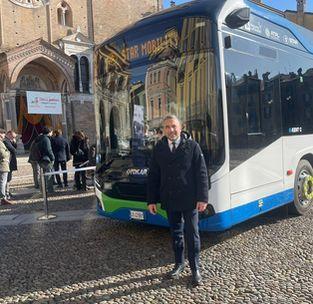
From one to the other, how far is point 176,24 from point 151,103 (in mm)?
1019

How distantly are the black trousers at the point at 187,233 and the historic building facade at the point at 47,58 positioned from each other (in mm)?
21877

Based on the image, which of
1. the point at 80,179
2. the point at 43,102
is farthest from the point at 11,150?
the point at 43,102

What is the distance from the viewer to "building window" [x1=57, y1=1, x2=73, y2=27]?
29.0 meters

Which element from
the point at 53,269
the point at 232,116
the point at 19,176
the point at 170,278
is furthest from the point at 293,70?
the point at 19,176

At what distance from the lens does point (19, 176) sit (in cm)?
1408

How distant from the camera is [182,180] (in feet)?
12.6

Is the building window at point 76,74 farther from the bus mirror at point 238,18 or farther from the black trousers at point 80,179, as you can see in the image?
the bus mirror at point 238,18

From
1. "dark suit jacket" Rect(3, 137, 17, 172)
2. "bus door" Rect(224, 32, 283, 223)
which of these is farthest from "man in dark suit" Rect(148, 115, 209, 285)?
"dark suit jacket" Rect(3, 137, 17, 172)

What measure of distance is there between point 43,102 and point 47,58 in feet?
9.51

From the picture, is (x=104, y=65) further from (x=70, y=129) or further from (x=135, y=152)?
(x=70, y=129)

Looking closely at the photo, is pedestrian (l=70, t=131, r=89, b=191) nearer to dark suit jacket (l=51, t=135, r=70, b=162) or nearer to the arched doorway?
dark suit jacket (l=51, t=135, r=70, b=162)

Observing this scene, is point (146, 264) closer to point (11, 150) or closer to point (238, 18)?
point (238, 18)

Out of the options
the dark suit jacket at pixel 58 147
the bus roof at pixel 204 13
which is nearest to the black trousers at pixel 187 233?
the bus roof at pixel 204 13

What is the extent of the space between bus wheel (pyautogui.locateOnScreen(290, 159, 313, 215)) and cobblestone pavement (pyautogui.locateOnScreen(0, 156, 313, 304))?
175 mm
